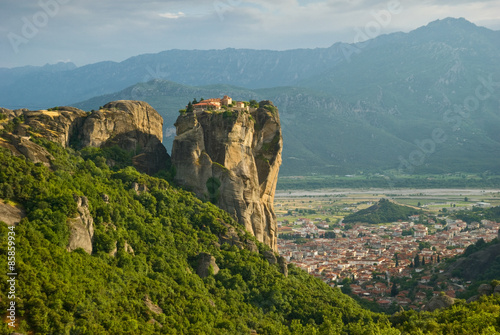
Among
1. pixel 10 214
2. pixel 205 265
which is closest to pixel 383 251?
pixel 205 265

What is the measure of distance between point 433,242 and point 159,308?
10792cm

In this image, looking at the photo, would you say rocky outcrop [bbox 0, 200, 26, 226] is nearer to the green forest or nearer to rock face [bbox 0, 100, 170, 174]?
the green forest

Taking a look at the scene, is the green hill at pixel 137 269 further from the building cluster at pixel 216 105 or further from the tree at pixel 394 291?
the tree at pixel 394 291

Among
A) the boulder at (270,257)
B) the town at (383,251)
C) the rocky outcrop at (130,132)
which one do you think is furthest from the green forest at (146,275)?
the town at (383,251)

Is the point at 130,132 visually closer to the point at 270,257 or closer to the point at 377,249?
the point at 270,257

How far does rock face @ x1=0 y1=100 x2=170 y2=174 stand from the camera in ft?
204

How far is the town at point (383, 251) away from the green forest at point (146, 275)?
2539cm

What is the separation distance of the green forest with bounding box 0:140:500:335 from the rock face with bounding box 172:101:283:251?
8.59 ft

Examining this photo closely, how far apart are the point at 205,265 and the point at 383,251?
301ft

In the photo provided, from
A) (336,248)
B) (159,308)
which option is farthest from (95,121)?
(336,248)

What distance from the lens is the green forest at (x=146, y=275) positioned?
131 feet

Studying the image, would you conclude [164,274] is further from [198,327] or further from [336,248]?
[336,248]

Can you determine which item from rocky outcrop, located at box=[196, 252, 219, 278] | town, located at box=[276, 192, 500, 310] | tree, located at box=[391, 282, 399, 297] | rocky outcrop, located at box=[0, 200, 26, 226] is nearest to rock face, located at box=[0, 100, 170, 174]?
rocky outcrop, located at box=[0, 200, 26, 226]

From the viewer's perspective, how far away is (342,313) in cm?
6175
